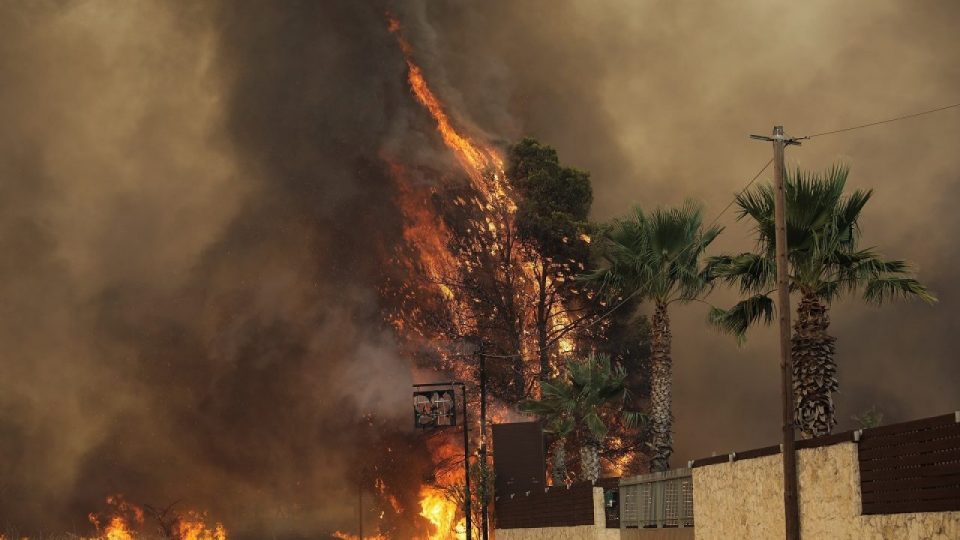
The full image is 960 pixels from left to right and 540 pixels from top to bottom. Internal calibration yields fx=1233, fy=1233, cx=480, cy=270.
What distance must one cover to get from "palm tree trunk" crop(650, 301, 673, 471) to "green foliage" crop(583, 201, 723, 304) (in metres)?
0.94

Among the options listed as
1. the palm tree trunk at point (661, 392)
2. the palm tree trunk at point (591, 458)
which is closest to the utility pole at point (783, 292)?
the palm tree trunk at point (661, 392)

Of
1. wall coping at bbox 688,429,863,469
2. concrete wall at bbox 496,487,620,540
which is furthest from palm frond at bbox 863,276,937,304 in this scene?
concrete wall at bbox 496,487,620,540

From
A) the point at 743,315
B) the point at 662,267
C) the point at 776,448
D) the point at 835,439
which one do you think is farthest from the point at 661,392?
the point at 835,439

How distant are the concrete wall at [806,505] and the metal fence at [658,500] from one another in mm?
1832

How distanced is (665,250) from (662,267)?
0.65 metres

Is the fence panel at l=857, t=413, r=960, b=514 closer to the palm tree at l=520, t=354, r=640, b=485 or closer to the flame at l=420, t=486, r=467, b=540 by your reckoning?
the palm tree at l=520, t=354, r=640, b=485

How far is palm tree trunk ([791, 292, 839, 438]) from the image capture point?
2797 cm

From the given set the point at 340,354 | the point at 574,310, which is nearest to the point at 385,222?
the point at 340,354

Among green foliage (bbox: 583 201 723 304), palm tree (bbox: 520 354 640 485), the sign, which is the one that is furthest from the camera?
the sign

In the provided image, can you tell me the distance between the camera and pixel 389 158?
263ft

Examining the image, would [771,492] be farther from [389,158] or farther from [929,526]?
[389,158]

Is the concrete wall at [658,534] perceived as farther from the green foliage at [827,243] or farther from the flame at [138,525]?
the flame at [138,525]

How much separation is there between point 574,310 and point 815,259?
146ft

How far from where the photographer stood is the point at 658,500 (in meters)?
34.1
